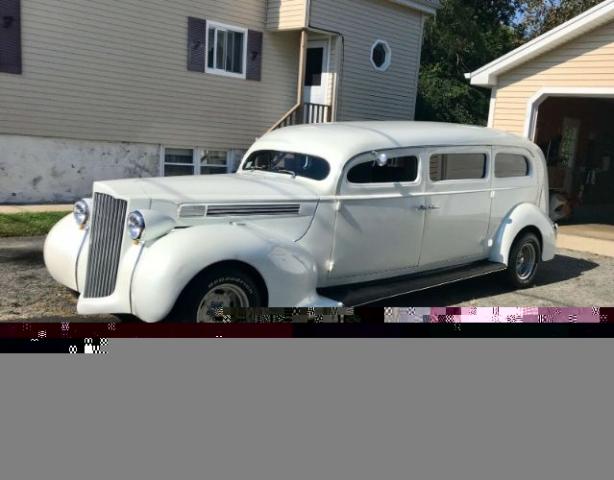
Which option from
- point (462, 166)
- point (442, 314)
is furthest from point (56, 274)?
point (462, 166)

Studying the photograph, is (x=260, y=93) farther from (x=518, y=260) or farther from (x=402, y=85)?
(x=518, y=260)

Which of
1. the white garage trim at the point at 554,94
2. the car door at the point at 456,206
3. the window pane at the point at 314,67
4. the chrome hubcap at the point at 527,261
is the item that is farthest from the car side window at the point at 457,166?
the window pane at the point at 314,67

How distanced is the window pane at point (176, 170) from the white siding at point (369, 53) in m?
4.30

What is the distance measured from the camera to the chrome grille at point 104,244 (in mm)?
4590

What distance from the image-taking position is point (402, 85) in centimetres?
1752

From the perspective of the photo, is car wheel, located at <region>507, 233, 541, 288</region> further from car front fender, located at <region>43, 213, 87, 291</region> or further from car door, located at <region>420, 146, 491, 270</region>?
car front fender, located at <region>43, 213, 87, 291</region>

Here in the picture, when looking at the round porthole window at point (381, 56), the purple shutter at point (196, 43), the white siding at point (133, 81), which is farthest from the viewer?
the round porthole window at point (381, 56)

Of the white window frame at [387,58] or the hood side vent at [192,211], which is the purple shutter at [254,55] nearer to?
the white window frame at [387,58]

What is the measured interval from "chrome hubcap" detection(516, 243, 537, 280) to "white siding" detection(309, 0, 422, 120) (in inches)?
359

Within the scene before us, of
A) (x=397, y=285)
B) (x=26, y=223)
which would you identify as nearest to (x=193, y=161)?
(x=26, y=223)

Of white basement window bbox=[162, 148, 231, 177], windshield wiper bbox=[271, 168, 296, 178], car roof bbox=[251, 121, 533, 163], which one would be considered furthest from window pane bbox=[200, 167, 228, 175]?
windshield wiper bbox=[271, 168, 296, 178]

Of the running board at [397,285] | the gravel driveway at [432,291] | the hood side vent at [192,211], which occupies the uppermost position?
the hood side vent at [192,211]

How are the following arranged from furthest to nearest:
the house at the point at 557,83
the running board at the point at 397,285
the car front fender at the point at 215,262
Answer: the house at the point at 557,83, the running board at the point at 397,285, the car front fender at the point at 215,262

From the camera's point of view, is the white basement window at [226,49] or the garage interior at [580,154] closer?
the white basement window at [226,49]
